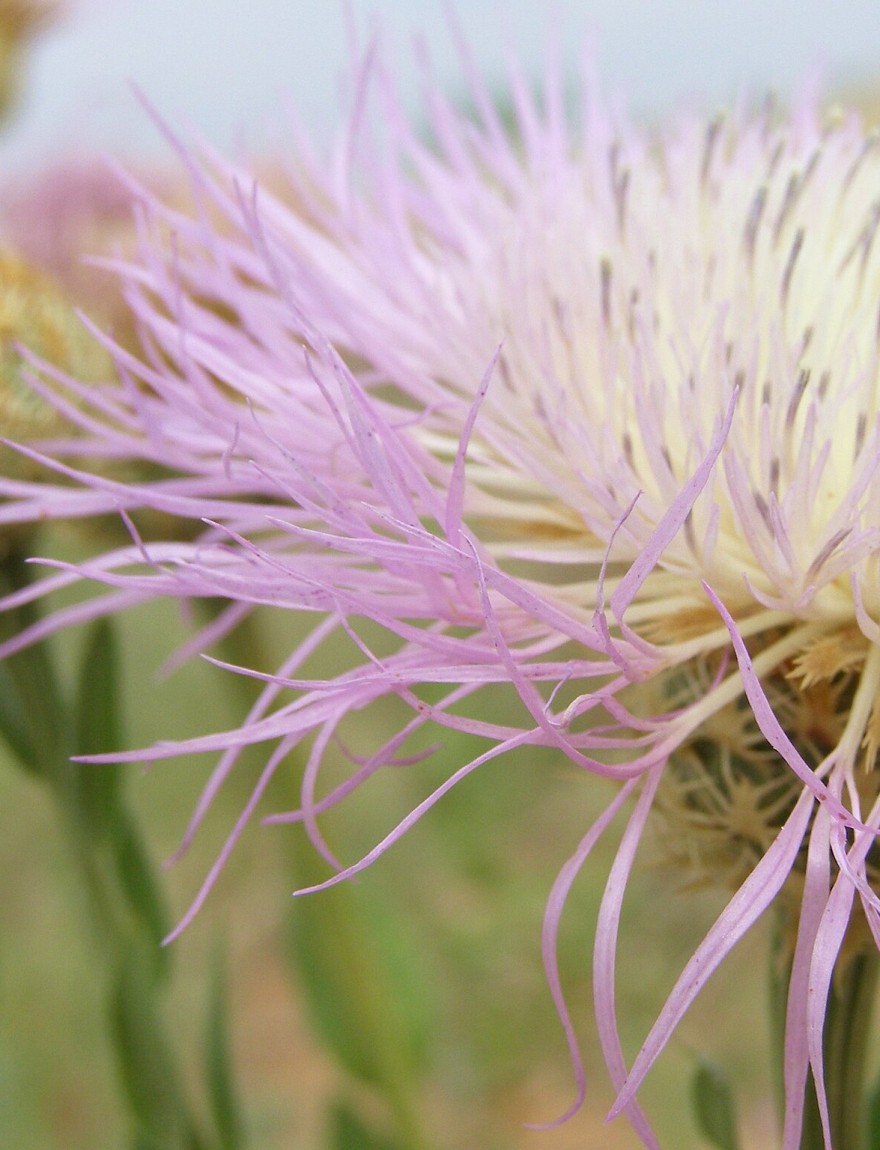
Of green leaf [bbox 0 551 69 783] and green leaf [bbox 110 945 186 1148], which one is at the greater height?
green leaf [bbox 0 551 69 783]

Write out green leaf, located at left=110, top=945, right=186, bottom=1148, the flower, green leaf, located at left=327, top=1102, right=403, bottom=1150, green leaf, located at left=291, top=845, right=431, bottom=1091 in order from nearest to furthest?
1. the flower
2. green leaf, located at left=110, top=945, right=186, bottom=1148
3. green leaf, located at left=327, top=1102, right=403, bottom=1150
4. green leaf, located at left=291, top=845, right=431, bottom=1091

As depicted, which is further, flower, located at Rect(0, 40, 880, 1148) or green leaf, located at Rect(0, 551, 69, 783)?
green leaf, located at Rect(0, 551, 69, 783)

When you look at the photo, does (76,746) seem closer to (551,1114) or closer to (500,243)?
(500,243)

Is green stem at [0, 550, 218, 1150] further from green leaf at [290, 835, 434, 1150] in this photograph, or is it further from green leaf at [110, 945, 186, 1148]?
green leaf at [290, 835, 434, 1150]

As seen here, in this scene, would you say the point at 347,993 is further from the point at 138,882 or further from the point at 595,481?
the point at 595,481

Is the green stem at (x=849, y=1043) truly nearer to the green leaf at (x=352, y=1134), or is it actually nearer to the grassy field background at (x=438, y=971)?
the green leaf at (x=352, y=1134)

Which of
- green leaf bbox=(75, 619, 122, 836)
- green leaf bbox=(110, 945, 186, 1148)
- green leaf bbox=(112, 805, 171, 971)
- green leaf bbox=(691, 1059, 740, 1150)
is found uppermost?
green leaf bbox=(75, 619, 122, 836)

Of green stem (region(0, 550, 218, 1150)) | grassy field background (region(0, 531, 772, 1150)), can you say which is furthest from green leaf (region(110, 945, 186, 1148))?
grassy field background (region(0, 531, 772, 1150))
